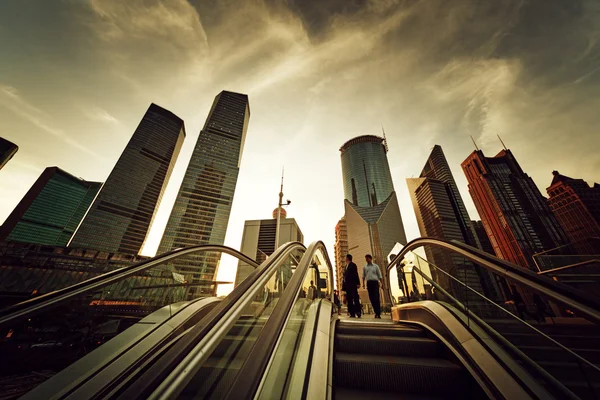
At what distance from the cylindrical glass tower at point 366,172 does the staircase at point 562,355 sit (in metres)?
85.5

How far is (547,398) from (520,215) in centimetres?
10714

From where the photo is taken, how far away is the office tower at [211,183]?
8575 cm

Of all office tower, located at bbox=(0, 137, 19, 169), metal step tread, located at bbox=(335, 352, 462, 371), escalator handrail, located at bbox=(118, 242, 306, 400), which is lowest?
metal step tread, located at bbox=(335, 352, 462, 371)

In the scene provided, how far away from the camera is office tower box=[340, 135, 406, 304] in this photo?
73.4 m

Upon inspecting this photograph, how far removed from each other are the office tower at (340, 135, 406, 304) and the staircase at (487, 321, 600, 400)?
67.6 meters

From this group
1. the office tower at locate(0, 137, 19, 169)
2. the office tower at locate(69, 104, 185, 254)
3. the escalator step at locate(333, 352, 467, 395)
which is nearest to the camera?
the escalator step at locate(333, 352, 467, 395)

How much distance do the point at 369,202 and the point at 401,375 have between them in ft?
285

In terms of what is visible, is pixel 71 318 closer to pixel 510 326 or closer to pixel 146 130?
pixel 510 326

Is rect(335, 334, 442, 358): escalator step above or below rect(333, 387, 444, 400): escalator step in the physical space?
above

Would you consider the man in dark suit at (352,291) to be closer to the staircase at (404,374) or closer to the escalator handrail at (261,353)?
the staircase at (404,374)

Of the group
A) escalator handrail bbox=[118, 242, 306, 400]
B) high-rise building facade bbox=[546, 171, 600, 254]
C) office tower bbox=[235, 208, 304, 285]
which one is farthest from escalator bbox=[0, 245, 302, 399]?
high-rise building facade bbox=[546, 171, 600, 254]

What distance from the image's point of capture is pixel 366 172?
90188mm

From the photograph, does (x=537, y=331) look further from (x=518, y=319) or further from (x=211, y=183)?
(x=211, y=183)

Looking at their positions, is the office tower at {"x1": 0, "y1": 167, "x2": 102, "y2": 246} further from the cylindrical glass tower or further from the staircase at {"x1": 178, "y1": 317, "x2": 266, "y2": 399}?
the staircase at {"x1": 178, "y1": 317, "x2": 266, "y2": 399}
